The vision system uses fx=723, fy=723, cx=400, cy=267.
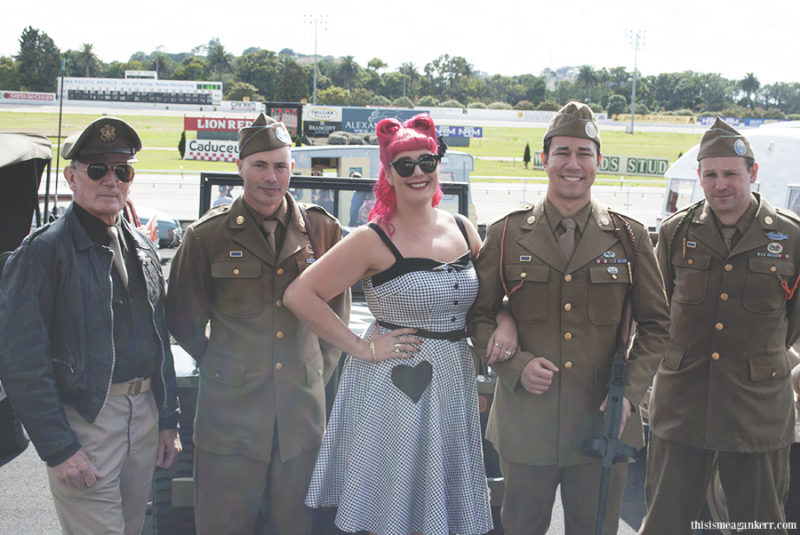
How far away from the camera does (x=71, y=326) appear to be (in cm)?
257

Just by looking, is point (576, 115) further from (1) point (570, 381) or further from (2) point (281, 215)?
(2) point (281, 215)

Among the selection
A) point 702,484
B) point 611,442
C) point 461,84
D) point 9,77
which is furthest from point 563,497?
point 461,84

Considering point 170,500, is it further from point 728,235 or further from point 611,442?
point 728,235

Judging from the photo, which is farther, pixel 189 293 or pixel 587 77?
pixel 587 77

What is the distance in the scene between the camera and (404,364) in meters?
2.82

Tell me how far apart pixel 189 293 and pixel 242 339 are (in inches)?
11.3

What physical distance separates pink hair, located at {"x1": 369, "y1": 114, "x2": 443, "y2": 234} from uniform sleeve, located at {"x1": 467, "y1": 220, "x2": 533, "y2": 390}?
0.41 meters

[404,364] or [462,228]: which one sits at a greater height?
[462,228]

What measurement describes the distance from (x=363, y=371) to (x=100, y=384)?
98cm

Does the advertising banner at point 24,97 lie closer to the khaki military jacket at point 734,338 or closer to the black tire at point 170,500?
the black tire at point 170,500

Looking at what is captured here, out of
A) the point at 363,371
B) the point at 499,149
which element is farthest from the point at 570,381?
the point at 499,149

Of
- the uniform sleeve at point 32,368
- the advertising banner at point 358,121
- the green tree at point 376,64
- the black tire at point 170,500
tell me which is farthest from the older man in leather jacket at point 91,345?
the green tree at point 376,64

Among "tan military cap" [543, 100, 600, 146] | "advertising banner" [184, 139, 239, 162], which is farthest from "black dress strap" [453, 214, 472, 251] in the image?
"advertising banner" [184, 139, 239, 162]

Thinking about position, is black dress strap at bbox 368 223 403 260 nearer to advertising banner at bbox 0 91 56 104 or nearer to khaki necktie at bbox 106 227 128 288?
khaki necktie at bbox 106 227 128 288
